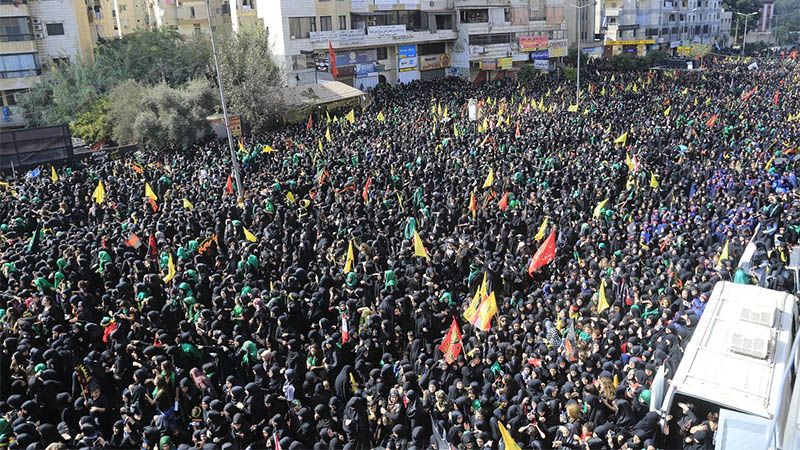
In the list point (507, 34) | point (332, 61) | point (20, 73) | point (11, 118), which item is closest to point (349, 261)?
point (332, 61)

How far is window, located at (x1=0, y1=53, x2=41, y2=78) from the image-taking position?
29.3 meters

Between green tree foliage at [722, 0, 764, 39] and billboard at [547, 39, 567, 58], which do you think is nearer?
billboard at [547, 39, 567, 58]

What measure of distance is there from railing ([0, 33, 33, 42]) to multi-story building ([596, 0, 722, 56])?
150 feet

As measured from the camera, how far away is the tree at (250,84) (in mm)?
24141

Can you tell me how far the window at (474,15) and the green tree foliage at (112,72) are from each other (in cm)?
1813

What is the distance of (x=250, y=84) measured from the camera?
24172mm

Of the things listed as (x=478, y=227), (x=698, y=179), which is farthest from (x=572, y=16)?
(x=478, y=227)

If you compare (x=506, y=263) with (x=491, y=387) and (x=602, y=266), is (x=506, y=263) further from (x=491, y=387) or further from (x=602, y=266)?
(x=491, y=387)

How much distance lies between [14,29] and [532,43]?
31309mm

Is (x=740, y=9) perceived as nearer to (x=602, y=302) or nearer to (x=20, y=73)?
(x=20, y=73)

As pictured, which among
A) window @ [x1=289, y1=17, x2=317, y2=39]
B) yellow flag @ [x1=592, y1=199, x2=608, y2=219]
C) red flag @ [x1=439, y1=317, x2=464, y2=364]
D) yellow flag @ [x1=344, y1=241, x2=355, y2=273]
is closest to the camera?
red flag @ [x1=439, y1=317, x2=464, y2=364]

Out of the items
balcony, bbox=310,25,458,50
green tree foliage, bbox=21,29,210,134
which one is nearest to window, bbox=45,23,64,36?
green tree foliage, bbox=21,29,210,134

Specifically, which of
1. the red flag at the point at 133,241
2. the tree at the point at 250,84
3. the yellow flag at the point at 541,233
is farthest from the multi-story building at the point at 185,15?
the yellow flag at the point at 541,233

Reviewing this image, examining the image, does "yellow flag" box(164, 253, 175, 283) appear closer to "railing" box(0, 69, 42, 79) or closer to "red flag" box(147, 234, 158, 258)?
"red flag" box(147, 234, 158, 258)
